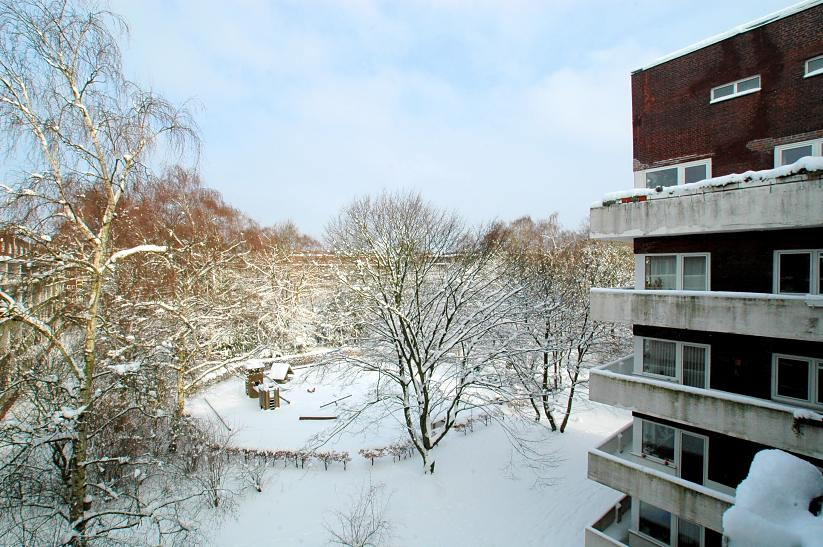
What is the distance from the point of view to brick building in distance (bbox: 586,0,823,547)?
7.20 m

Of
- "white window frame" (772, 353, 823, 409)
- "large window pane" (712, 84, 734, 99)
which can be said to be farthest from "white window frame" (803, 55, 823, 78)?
"white window frame" (772, 353, 823, 409)

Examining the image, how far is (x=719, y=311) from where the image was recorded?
7754 mm

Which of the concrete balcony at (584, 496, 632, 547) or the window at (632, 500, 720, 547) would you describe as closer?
the window at (632, 500, 720, 547)

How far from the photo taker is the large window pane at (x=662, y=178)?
952cm

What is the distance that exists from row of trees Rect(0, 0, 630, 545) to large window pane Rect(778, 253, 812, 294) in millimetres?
7234

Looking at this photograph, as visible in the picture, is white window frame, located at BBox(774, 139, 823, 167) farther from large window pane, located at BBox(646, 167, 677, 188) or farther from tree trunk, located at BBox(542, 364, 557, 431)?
tree trunk, located at BBox(542, 364, 557, 431)

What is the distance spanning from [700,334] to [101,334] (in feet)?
54.7

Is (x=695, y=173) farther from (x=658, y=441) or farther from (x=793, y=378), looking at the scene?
(x=658, y=441)

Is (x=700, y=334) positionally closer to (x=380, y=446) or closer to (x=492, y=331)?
(x=492, y=331)

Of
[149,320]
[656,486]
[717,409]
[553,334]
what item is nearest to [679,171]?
[717,409]

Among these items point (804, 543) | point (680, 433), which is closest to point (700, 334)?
point (680, 433)

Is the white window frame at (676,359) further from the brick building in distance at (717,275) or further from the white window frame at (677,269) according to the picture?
the white window frame at (677,269)

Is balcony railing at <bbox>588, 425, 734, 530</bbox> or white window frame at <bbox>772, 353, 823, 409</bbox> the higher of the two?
white window frame at <bbox>772, 353, 823, 409</bbox>

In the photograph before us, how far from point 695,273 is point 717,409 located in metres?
3.06
